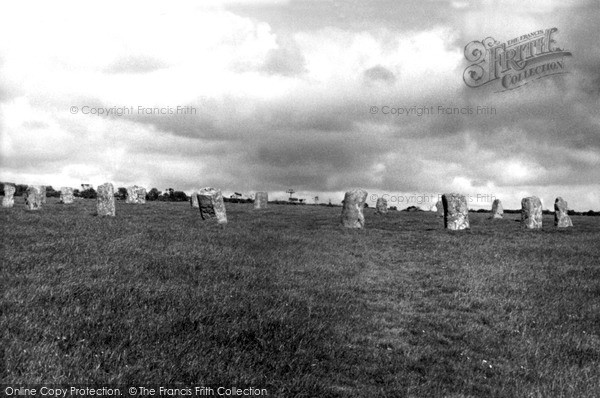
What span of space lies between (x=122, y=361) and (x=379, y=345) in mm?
5125

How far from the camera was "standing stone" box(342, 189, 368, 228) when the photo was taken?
33062 millimetres

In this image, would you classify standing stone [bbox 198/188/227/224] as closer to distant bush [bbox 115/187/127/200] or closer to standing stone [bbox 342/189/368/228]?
standing stone [bbox 342/189/368/228]

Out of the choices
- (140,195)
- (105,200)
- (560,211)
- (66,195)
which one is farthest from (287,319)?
(140,195)

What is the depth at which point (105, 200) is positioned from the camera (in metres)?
34.2

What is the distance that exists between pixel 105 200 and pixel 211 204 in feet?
25.6

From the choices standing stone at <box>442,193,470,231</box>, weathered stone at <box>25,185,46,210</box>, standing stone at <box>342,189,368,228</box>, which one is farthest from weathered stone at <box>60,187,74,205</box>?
standing stone at <box>442,193,470,231</box>

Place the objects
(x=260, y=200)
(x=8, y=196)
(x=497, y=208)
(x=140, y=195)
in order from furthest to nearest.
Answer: (x=140, y=195) < (x=260, y=200) < (x=497, y=208) < (x=8, y=196)

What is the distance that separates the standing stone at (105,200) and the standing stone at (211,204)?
659 centimetres

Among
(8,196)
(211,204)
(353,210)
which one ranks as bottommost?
(353,210)

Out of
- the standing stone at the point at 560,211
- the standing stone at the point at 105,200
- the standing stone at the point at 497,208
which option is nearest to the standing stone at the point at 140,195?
the standing stone at the point at 105,200

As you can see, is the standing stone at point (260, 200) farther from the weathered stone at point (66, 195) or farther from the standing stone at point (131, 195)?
the weathered stone at point (66, 195)

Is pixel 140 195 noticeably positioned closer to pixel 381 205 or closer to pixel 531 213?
pixel 381 205

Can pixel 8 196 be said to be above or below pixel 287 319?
above

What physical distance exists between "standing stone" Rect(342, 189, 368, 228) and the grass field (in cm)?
1268
